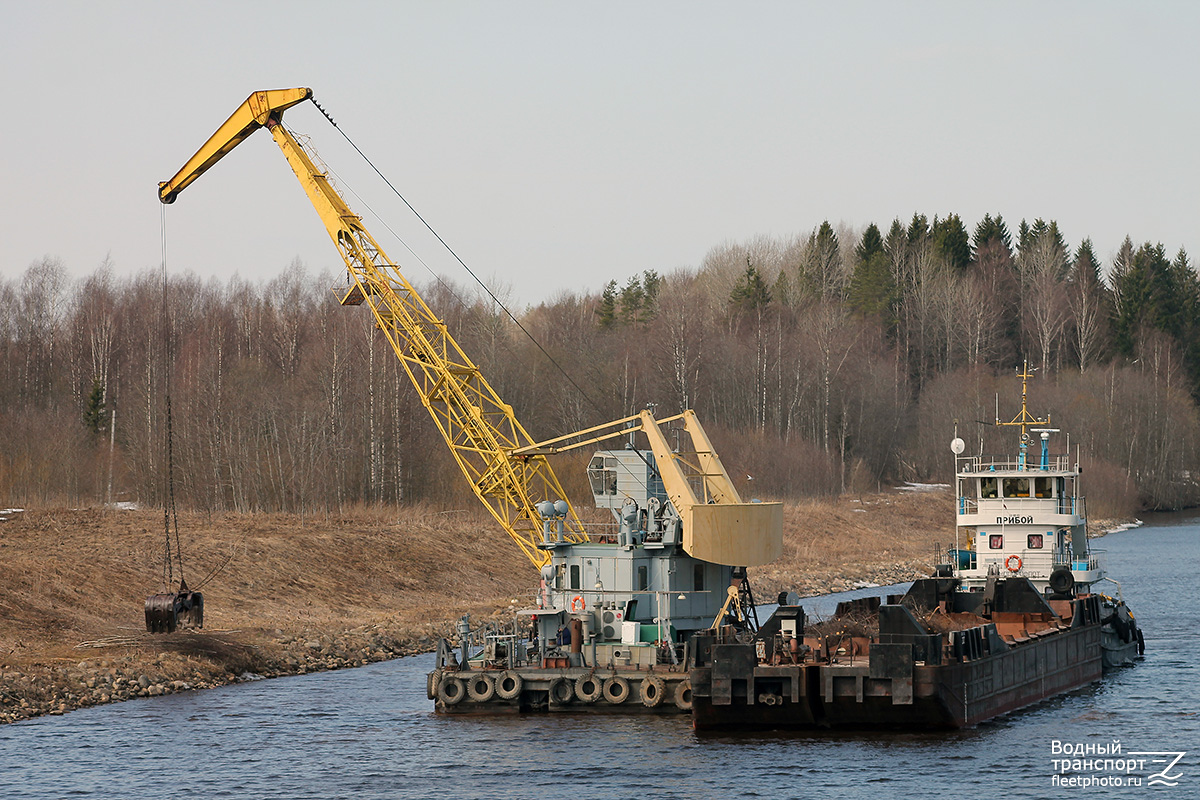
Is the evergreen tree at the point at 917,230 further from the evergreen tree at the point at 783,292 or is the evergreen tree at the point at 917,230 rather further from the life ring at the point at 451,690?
the life ring at the point at 451,690

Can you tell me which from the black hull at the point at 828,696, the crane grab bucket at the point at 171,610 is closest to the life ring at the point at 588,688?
the black hull at the point at 828,696

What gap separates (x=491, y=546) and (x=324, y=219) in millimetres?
25568

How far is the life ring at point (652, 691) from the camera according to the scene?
34.0m

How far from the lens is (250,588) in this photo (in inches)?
2154

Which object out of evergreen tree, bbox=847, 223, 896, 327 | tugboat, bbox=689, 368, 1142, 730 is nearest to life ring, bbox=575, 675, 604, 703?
tugboat, bbox=689, 368, 1142, 730

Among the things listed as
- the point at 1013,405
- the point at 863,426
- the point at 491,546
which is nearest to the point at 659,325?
the point at 863,426

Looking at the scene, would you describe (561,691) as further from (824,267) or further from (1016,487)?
(824,267)

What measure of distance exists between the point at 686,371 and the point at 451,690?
67875mm

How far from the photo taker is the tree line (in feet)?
257

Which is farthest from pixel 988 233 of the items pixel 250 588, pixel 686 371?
pixel 250 588

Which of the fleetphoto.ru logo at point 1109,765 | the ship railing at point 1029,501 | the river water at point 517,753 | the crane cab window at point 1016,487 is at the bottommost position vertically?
the fleetphoto.ru logo at point 1109,765

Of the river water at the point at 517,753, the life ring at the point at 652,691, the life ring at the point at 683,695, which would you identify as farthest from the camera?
the life ring at the point at 652,691

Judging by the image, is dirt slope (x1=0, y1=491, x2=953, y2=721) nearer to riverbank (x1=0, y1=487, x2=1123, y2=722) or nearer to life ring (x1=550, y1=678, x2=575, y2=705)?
riverbank (x1=0, y1=487, x2=1123, y2=722)

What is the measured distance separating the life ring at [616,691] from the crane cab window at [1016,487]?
68.6 ft
